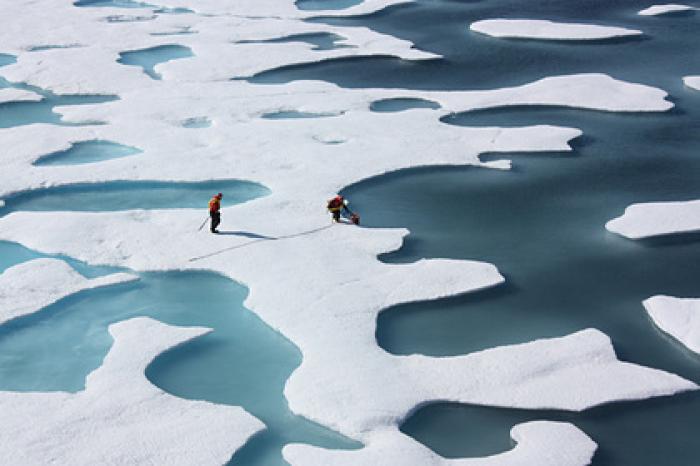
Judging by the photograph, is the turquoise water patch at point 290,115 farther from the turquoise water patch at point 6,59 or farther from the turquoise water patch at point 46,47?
the turquoise water patch at point 6,59

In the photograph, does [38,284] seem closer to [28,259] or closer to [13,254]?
[28,259]

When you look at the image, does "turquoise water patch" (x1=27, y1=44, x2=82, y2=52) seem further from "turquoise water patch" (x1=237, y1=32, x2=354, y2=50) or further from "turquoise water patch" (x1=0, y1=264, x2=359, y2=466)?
"turquoise water patch" (x1=0, y1=264, x2=359, y2=466)

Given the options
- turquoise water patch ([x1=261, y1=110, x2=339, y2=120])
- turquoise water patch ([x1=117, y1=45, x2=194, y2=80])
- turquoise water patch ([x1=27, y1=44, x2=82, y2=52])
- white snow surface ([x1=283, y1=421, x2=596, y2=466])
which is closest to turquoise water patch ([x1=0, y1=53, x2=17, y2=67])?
turquoise water patch ([x1=27, y1=44, x2=82, y2=52])

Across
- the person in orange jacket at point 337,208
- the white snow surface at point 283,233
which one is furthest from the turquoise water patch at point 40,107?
the person in orange jacket at point 337,208

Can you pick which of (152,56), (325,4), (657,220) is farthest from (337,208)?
(325,4)

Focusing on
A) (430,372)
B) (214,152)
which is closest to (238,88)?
(214,152)

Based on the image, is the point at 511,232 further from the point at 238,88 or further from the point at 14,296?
the point at 238,88
